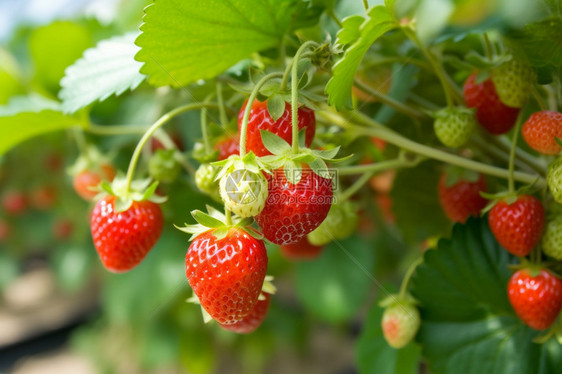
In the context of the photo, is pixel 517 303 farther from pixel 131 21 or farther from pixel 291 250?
pixel 131 21

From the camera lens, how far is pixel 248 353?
1.88 m

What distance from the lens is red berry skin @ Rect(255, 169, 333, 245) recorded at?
1.52ft

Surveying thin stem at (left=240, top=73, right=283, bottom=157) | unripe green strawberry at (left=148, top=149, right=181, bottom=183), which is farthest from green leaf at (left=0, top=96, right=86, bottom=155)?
thin stem at (left=240, top=73, right=283, bottom=157)

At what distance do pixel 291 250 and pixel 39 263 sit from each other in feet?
6.96

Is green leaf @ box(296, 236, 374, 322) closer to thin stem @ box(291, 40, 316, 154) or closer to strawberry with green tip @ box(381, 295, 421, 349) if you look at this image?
strawberry with green tip @ box(381, 295, 421, 349)

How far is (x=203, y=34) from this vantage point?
21.4 inches

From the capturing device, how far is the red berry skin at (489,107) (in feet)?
2.08

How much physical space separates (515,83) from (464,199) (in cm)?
17

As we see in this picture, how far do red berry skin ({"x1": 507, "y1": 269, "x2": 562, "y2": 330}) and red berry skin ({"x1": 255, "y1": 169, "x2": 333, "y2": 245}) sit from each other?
282 millimetres

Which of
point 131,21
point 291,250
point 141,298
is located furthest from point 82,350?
point 291,250

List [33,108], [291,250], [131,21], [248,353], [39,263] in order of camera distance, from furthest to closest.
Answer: [39,263], [248,353], [131,21], [291,250], [33,108]

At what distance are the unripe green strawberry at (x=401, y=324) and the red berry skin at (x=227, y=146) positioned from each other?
0.31 m

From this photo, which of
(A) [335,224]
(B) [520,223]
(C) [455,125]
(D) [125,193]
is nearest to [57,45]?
(D) [125,193]

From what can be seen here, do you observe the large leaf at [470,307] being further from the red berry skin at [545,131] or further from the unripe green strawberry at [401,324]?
the red berry skin at [545,131]
